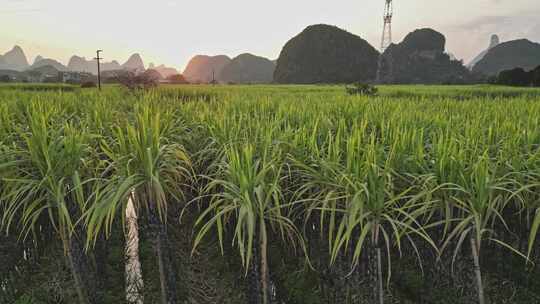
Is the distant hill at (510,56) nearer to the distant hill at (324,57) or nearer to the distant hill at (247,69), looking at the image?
the distant hill at (324,57)

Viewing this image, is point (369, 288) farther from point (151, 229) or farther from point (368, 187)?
point (151, 229)

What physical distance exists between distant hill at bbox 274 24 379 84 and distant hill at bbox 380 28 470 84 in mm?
7252

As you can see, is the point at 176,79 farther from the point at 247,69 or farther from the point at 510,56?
→ the point at 510,56

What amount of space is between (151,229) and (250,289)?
0.97m

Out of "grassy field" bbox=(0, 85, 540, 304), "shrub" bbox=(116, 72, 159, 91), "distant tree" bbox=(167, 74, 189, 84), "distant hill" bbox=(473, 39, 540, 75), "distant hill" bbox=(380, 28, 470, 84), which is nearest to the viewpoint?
"grassy field" bbox=(0, 85, 540, 304)

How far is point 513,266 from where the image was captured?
3447 millimetres

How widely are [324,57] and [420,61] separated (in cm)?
2591

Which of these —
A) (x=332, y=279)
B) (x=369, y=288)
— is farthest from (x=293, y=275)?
(x=369, y=288)

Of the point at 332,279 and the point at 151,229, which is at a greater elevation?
the point at 151,229

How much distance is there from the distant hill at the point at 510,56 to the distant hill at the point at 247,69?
7774 centimetres

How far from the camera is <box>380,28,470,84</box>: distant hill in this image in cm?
8019

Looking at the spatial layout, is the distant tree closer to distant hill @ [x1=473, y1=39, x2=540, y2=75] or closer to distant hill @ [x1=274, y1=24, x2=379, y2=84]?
distant hill @ [x1=274, y1=24, x2=379, y2=84]

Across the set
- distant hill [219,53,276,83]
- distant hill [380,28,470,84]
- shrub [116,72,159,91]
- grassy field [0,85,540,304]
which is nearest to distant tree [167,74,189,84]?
shrub [116,72,159,91]

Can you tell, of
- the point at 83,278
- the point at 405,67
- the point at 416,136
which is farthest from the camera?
the point at 405,67
